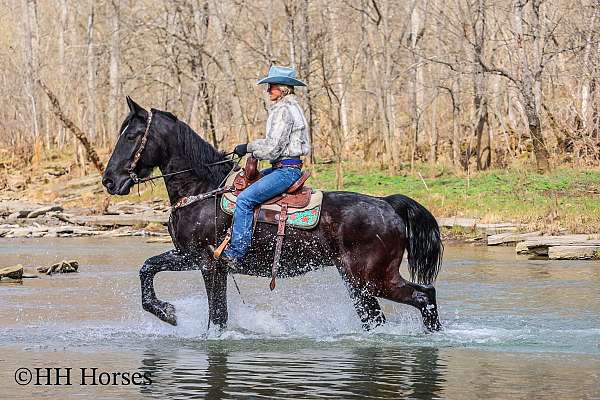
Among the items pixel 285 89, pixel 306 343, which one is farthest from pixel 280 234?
pixel 285 89

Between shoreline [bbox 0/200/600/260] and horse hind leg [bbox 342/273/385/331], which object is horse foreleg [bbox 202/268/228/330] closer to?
horse hind leg [bbox 342/273/385/331]

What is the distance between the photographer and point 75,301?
46.5 feet

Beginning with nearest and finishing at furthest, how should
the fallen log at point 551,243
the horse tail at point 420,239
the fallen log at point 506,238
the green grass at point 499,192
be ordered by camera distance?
the horse tail at point 420,239 → the fallen log at point 551,243 → the fallen log at point 506,238 → the green grass at point 499,192

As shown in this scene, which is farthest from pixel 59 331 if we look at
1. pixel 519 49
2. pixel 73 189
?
pixel 73 189

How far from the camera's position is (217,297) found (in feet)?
35.6

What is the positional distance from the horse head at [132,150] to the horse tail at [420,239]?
2514 mm

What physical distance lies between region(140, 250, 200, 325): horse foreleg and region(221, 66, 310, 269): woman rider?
465 mm

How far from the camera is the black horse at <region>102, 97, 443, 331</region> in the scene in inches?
422

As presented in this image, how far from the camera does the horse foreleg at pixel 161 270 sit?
427 inches

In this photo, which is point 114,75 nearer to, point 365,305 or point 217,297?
point 217,297

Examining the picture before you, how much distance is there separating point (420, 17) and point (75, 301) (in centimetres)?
2706

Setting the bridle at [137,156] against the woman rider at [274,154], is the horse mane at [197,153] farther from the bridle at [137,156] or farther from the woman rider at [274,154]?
the woman rider at [274,154]

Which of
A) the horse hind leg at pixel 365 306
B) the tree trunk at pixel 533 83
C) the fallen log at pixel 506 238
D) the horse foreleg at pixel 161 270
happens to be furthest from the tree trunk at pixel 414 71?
the horse foreleg at pixel 161 270

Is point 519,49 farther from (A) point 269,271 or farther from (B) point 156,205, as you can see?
(A) point 269,271
